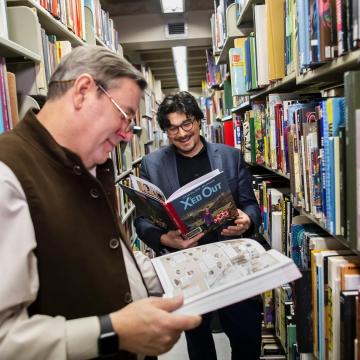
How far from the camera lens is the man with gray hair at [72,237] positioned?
681 millimetres

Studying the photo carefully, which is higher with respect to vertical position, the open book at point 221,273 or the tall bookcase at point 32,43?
the tall bookcase at point 32,43

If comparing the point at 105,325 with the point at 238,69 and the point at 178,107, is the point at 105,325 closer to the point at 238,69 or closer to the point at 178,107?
the point at 178,107

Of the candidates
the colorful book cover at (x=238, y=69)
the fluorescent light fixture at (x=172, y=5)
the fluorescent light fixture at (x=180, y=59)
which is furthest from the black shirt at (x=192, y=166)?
the fluorescent light fixture at (x=180, y=59)

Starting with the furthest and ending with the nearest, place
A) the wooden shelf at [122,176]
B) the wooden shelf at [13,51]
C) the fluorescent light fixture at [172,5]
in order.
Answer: the fluorescent light fixture at [172,5], the wooden shelf at [122,176], the wooden shelf at [13,51]

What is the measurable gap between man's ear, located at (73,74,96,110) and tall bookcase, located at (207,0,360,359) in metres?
0.59

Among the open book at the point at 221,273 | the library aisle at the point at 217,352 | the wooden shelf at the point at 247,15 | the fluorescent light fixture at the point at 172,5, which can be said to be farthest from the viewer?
the fluorescent light fixture at the point at 172,5

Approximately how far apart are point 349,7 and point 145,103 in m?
4.15

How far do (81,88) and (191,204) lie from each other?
0.60 meters

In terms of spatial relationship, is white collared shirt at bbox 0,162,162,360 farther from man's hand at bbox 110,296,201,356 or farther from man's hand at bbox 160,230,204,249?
man's hand at bbox 160,230,204,249

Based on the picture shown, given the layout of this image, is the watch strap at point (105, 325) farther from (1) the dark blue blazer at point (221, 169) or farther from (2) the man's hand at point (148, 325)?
(1) the dark blue blazer at point (221, 169)

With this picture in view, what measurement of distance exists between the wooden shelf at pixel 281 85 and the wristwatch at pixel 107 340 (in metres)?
1.13

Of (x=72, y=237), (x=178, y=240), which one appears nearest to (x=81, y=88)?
(x=72, y=237)

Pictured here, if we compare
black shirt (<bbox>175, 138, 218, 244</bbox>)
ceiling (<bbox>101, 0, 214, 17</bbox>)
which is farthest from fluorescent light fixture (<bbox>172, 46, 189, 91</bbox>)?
black shirt (<bbox>175, 138, 218, 244</bbox>)

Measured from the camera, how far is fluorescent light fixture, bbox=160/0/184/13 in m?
3.78
